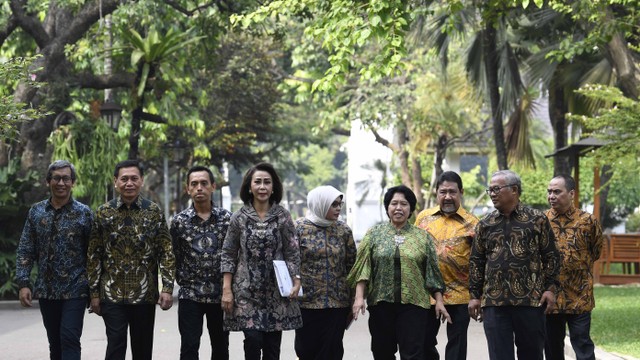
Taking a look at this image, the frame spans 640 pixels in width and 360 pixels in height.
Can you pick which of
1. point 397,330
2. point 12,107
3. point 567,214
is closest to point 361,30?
point 12,107

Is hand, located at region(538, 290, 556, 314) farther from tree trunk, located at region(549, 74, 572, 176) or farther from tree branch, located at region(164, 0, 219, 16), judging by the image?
tree trunk, located at region(549, 74, 572, 176)

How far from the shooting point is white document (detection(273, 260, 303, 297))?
9.30 meters

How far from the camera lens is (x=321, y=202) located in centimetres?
994

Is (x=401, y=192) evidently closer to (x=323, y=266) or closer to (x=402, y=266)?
(x=402, y=266)

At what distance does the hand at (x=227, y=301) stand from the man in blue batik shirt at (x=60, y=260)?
1083 millimetres

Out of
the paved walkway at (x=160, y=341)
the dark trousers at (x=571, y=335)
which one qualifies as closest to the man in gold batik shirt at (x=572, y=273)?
the dark trousers at (x=571, y=335)

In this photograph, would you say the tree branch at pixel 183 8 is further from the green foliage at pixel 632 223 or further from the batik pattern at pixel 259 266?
the green foliage at pixel 632 223

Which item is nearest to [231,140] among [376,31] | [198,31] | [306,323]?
[198,31]

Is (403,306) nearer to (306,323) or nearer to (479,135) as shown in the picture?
(306,323)

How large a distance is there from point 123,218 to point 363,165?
48.1 m

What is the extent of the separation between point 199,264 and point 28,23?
1529 cm

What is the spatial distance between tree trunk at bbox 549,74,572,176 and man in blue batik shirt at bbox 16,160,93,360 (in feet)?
60.5

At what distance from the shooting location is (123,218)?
9562mm

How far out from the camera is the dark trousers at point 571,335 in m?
10.4
